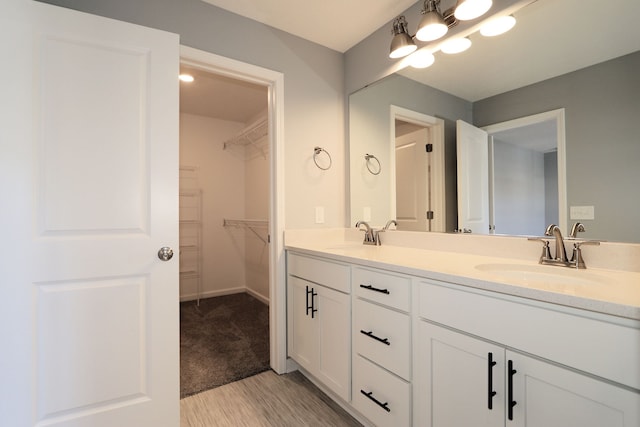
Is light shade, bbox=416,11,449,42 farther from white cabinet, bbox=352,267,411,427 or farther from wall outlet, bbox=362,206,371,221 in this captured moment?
white cabinet, bbox=352,267,411,427

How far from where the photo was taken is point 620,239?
3.70 ft

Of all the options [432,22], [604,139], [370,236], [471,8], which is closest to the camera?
[604,139]

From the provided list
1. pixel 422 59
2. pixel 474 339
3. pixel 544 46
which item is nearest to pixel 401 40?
pixel 422 59

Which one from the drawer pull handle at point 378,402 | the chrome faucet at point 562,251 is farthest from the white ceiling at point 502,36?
the drawer pull handle at point 378,402

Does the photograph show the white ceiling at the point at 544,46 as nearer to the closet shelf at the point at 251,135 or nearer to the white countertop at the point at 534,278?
the white countertop at the point at 534,278

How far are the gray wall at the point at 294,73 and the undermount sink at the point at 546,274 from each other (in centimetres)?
122

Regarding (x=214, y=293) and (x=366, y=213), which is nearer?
(x=366, y=213)

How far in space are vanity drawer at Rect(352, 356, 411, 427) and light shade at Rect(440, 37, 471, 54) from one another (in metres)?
1.75

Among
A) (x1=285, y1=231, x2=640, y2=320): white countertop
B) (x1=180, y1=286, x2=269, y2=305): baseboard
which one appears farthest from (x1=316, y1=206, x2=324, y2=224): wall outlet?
(x1=180, y1=286, x2=269, y2=305): baseboard

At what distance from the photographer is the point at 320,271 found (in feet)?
5.65

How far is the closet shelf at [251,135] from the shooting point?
3.28 m

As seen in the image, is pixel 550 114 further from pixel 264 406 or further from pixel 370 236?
pixel 264 406

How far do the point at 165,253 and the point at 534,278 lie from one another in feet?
5.59

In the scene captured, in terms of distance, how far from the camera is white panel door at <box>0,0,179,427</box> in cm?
122
